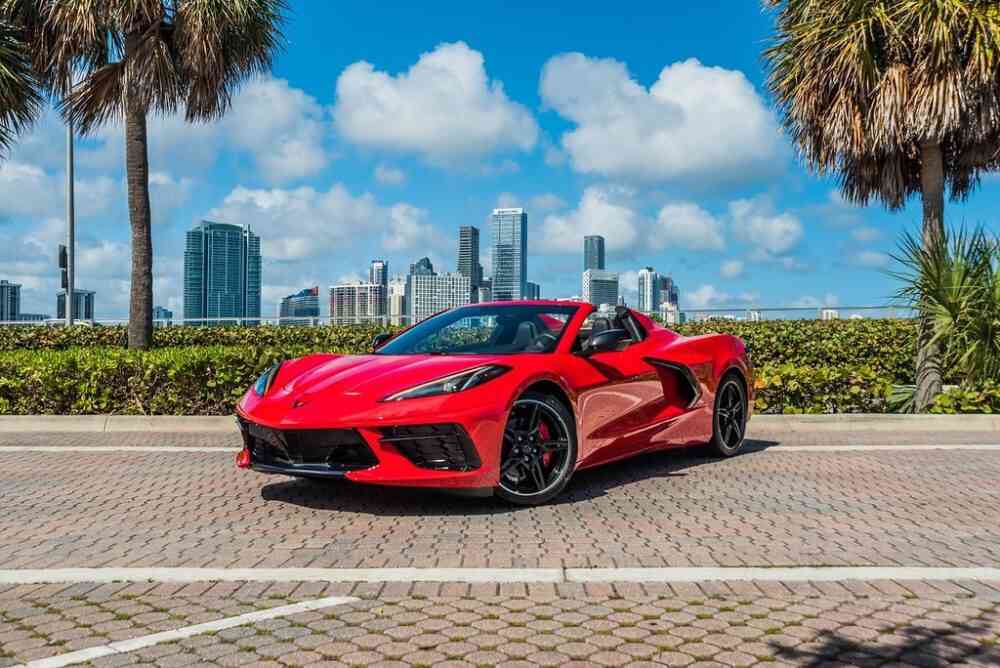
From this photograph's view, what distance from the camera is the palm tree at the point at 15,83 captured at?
16797mm

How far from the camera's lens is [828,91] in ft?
48.9

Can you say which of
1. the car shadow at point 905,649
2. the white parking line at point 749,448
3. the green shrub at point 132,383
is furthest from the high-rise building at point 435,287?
the car shadow at point 905,649

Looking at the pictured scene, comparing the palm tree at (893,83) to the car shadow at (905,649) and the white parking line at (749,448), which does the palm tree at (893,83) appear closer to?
the white parking line at (749,448)

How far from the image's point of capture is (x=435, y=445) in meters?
5.61

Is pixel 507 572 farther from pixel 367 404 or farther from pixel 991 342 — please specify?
pixel 991 342

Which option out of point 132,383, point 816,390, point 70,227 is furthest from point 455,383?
point 70,227

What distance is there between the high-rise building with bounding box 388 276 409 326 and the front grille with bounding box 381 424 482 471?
17.5m

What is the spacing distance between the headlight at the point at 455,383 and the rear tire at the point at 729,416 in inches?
115

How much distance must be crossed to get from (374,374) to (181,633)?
2.61m

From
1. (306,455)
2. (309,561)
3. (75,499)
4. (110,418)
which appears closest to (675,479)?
(306,455)

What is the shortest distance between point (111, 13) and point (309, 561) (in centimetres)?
1436

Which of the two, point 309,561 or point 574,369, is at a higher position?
point 574,369

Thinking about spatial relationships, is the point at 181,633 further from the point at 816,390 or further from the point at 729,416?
the point at 816,390

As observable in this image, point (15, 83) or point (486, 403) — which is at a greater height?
point (15, 83)
